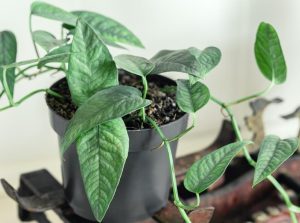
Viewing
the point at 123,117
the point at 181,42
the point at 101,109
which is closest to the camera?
the point at 101,109

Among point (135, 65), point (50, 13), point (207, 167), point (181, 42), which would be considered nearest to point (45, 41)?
point (50, 13)

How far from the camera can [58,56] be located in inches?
27.9

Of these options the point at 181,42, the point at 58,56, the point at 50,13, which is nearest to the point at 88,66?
the point at 58,56

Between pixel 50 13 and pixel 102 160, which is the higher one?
pixel 50 13

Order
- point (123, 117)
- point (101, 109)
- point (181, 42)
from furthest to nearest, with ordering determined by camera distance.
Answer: point (181, 42), point (123, 117), point (101, 109)

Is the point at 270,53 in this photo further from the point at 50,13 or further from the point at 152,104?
the point at 50,13

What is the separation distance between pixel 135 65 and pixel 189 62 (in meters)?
0.07

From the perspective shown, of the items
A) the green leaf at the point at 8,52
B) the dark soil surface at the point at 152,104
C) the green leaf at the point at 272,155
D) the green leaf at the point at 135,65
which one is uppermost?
the green leaf at the point at 135,65

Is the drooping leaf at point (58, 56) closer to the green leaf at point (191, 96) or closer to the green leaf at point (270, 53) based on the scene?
the green leaf at point (191, 96)

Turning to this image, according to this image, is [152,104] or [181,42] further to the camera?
[181,42]

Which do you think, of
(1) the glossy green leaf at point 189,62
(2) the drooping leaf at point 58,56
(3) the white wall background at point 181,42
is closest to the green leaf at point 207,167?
(1) the glossy green leaf at point 189,62

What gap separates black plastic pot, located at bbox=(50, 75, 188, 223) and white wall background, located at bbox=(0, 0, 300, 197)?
1.27 ft

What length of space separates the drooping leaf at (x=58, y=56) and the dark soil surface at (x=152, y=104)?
0.28ft

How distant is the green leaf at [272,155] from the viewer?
2.25 ft
